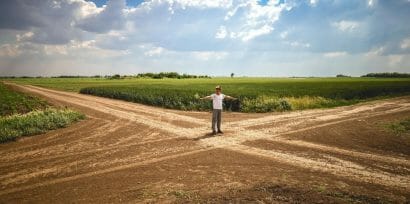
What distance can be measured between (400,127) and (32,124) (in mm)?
19268

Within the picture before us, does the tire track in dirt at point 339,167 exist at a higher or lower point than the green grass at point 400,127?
lower

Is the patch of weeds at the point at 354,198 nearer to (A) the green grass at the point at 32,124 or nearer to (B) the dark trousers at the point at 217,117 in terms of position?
(B) the dark trousers at the point at 217,117

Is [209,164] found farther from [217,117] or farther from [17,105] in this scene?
[17,105]

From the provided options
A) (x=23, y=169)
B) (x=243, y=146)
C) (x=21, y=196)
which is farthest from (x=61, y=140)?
(x=243, y=146)

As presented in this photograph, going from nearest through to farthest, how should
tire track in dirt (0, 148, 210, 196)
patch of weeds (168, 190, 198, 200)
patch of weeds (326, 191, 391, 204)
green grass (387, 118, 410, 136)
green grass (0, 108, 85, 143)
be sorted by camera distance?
patch of weeds (326, 191, 391, 204), patch of weeds (168, 190, 198, 200), tire track in dirt (0, 148, 210, 196), green grass (0, 108, 85, 143), green grass (387, 118, 410, 136)

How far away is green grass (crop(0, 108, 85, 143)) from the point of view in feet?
52.6

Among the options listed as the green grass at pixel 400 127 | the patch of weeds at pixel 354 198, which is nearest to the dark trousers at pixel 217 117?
the green grass at pixel 400 127

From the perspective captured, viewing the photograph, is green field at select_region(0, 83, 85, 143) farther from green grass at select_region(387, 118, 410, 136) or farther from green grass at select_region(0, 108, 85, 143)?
green grass at select_region(387, 118, 410, 136)

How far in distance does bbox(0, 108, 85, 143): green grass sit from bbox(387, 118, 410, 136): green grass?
17.5 meters

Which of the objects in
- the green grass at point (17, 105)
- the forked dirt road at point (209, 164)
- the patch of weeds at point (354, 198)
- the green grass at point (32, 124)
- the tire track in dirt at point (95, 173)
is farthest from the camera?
the green grass at point (17, 105)

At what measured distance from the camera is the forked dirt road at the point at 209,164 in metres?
8.49

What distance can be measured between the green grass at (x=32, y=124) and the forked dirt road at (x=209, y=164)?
738mm

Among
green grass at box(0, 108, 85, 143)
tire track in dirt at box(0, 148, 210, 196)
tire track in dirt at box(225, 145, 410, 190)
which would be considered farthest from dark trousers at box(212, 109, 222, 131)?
green grass at box(0, 108, 85, 143)

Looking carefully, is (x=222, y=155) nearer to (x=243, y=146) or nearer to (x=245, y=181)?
(x=243, y=146)
